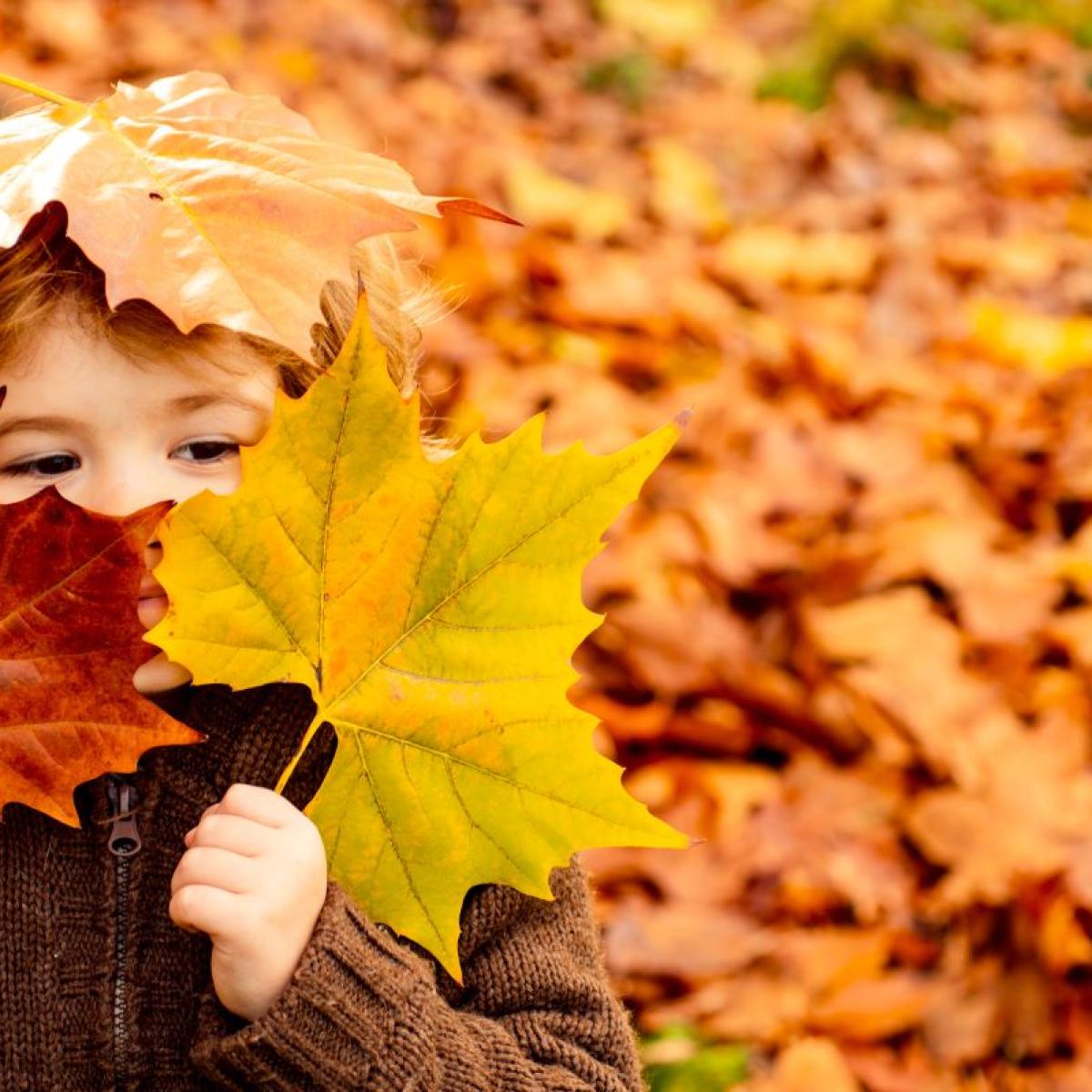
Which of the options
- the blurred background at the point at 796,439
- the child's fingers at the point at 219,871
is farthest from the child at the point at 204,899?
the blurred background at the point at 796,439

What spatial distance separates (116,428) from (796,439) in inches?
63.8

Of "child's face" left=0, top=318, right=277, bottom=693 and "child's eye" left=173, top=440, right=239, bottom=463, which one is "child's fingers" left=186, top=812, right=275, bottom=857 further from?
"child's eye" left=173, top=440, right=239, bottom=463

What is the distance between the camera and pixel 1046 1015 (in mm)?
1679

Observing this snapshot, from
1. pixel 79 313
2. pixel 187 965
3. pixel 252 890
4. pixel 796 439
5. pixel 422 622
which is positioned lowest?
pixel 796 439

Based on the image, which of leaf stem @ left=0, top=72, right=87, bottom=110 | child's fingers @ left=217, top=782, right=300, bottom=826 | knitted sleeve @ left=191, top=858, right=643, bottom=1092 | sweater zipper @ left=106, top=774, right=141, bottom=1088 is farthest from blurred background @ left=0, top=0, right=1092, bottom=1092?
leaf stem @ left=0, top=72, right=87, bottom=110

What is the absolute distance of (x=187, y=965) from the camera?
3.59ft

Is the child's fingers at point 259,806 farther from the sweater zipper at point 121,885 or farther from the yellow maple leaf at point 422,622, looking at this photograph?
the sweater zipper at point 121,885

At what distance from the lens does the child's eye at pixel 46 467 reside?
1060mm

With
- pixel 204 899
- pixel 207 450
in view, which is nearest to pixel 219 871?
pixel 204 899

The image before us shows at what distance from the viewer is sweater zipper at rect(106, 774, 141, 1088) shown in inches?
42.9

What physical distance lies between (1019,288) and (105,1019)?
8.86 ft

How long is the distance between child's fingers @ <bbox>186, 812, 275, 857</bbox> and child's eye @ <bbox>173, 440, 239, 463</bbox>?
0.88ft

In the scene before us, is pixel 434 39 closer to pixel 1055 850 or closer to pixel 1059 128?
pixel 1059 128

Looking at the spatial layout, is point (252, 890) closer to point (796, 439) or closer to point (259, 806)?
point (259, 806)
